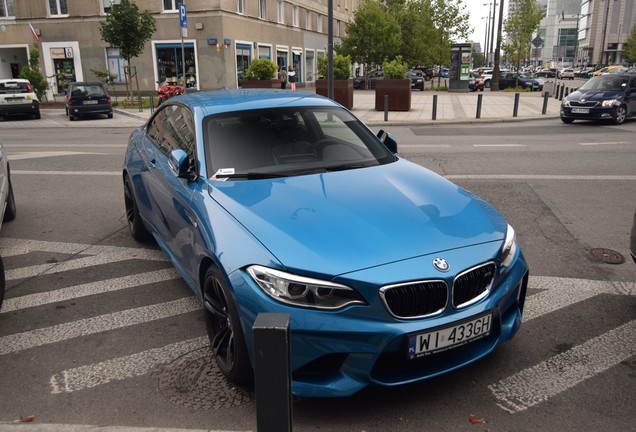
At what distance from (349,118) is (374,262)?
7.98 ft

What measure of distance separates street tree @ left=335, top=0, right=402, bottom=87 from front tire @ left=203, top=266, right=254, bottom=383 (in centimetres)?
4281

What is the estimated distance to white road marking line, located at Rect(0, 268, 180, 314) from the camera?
4.73 m

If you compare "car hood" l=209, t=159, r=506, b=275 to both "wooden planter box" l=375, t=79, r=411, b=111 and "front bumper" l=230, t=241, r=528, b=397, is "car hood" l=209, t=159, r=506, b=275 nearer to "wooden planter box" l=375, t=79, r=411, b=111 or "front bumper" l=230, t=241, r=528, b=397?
"front bumper" l=230, t=241, r=528, b=397

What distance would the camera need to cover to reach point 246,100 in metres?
4.83

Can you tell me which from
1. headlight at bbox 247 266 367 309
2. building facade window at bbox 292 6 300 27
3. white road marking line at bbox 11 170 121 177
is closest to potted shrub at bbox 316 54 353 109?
white road marking line at bbox 11 170 121 177

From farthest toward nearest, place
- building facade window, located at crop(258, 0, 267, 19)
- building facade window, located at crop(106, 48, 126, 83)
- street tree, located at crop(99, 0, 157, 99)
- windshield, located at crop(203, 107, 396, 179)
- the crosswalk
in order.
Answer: building facade window, located at crop(258, 0, 267, 19) → building facade window, located at crop(106, 48, 126, 83) → street tree, located at crop(99, 0, 157, 99) → windshield, located at crop(203, 107, 396, 179) → the crosswalk

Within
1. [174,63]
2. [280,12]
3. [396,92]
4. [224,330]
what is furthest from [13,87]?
[280,12]

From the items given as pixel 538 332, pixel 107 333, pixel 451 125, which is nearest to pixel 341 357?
pixel 538 332

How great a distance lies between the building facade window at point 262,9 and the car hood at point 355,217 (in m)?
38.6

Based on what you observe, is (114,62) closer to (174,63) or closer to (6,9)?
(174,63)

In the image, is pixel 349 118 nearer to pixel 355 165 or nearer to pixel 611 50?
pixel 355 165

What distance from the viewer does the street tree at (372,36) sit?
44062 millimetres

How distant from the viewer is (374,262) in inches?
113

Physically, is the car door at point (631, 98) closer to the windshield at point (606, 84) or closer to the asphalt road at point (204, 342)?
the windshield at point (606, 84)
